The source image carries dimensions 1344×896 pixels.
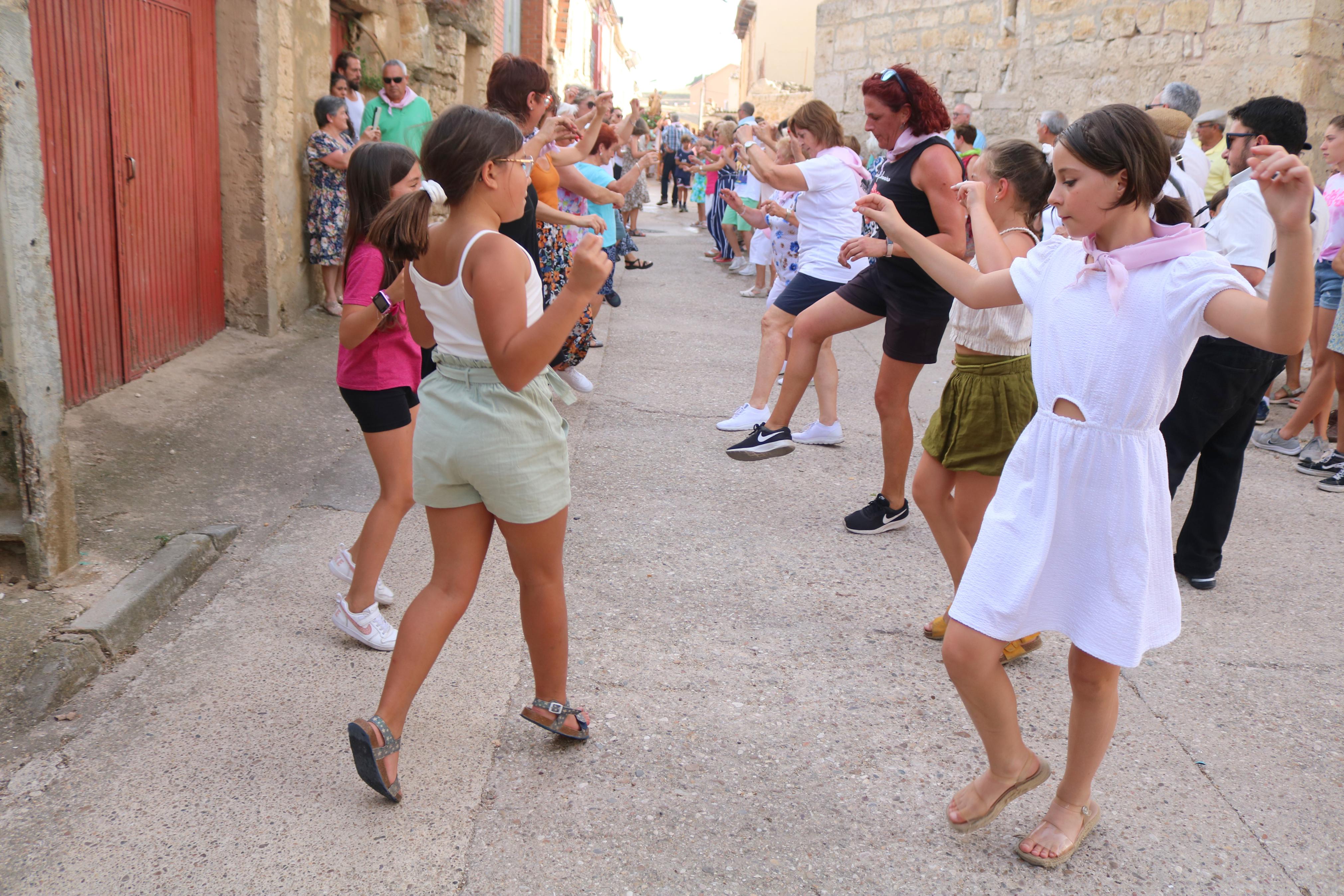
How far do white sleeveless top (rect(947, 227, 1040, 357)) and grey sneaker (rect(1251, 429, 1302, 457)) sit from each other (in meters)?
3.62

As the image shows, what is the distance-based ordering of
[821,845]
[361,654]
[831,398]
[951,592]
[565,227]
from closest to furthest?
[821,845] → [361,654] → [951,592] → [831,398] → [565,227]

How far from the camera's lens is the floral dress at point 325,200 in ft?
24.4

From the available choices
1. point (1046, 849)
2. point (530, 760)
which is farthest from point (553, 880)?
point (1046, 849)

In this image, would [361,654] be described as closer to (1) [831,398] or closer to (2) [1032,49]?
(1) [831,398]

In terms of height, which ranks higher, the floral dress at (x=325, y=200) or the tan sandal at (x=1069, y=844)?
the floral dress at (x=325, y=200)

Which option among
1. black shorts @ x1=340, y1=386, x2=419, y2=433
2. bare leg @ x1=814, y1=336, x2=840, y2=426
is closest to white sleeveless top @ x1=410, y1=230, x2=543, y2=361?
black shorts @ x1=340, y1=386, x2=419, y2=433

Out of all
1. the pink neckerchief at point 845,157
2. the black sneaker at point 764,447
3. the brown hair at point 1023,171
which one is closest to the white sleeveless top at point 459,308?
the brown hair at point 1023,171

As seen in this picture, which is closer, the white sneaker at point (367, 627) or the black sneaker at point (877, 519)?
the white sneaker at point (367, 627)

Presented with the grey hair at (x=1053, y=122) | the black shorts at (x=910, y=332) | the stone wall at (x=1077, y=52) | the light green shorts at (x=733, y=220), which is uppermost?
the stone wall at (x=1077, y=52)

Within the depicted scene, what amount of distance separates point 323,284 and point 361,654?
551 cm

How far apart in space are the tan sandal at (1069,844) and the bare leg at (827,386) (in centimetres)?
344

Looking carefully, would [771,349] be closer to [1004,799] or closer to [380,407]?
[380,407]

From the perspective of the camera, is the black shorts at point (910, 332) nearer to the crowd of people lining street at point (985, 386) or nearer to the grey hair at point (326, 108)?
the crowd of people lining street at point (985, 386)

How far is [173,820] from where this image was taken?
2346 millimetres
